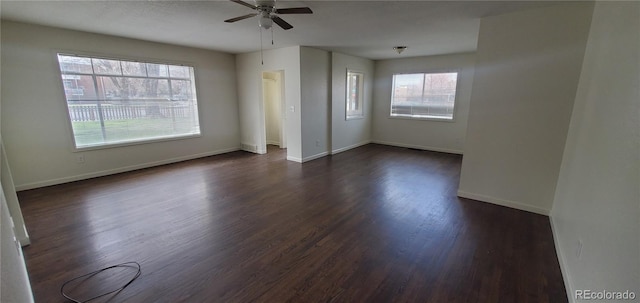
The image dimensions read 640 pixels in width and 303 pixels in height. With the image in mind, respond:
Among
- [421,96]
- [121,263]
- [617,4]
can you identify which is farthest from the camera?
[421,96]

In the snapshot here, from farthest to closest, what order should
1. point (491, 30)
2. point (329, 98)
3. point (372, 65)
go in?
1. point (372, 65)
2. point (329, 98)
3. point (491, 30)

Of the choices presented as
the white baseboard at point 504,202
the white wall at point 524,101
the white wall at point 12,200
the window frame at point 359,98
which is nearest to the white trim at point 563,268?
the white baseboard at point 504,202

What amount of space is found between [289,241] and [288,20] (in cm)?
268

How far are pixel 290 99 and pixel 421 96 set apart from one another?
3500mm

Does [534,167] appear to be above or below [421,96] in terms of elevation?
below

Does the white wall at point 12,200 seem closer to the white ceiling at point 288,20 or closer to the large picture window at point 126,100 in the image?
the white ceiling at point 288,20

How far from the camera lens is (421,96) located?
6.71m

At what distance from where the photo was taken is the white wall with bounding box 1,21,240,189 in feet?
11.8

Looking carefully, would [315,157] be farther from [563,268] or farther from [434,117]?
[563,268]

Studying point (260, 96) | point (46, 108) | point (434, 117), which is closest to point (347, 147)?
point (434, 117)

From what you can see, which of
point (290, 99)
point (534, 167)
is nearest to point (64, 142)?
point (290, 99)

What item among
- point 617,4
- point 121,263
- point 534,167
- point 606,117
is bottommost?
point 121,263

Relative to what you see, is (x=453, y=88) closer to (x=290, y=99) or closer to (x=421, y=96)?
(x=421, y=96)

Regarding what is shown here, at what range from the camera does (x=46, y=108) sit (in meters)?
3.90
